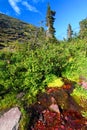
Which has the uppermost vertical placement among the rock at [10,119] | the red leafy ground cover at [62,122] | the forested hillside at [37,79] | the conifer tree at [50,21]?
the conifer tree at [50,21]

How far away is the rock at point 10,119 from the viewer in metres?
11.4

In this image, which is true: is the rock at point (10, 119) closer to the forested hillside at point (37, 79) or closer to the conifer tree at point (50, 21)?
the forested hillside at point (37, 79)

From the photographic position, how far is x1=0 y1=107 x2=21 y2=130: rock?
11.4 m

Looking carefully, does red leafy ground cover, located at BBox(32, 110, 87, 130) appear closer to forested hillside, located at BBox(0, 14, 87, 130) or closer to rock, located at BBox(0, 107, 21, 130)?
forested hillside, located at BBox(0, 14, 87, 130)

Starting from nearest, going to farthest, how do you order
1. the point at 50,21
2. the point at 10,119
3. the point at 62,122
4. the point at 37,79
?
1. the point at 10,119
2. the point at 62,122
3. the point at 37,79
4. the point at 50,21

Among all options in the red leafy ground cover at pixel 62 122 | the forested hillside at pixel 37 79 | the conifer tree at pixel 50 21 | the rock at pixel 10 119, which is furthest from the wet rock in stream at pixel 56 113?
the conifer tree at pixel 50 21

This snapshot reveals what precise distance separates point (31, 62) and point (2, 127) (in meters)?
6.97

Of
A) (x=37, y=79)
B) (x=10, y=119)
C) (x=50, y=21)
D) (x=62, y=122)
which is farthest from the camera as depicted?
(x=50, y=21)

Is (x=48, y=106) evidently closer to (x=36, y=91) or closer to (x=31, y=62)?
(x=36, y=91)

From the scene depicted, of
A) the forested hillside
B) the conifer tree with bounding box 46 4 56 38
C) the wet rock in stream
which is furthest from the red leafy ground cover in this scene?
the conifer tree with bounding box 46 4 56 38

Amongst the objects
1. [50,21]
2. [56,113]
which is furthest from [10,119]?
[50,21]

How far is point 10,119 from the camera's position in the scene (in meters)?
11.8

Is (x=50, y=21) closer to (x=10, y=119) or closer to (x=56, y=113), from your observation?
(x=56, y=113)

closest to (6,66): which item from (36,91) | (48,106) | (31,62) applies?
(31,62)
